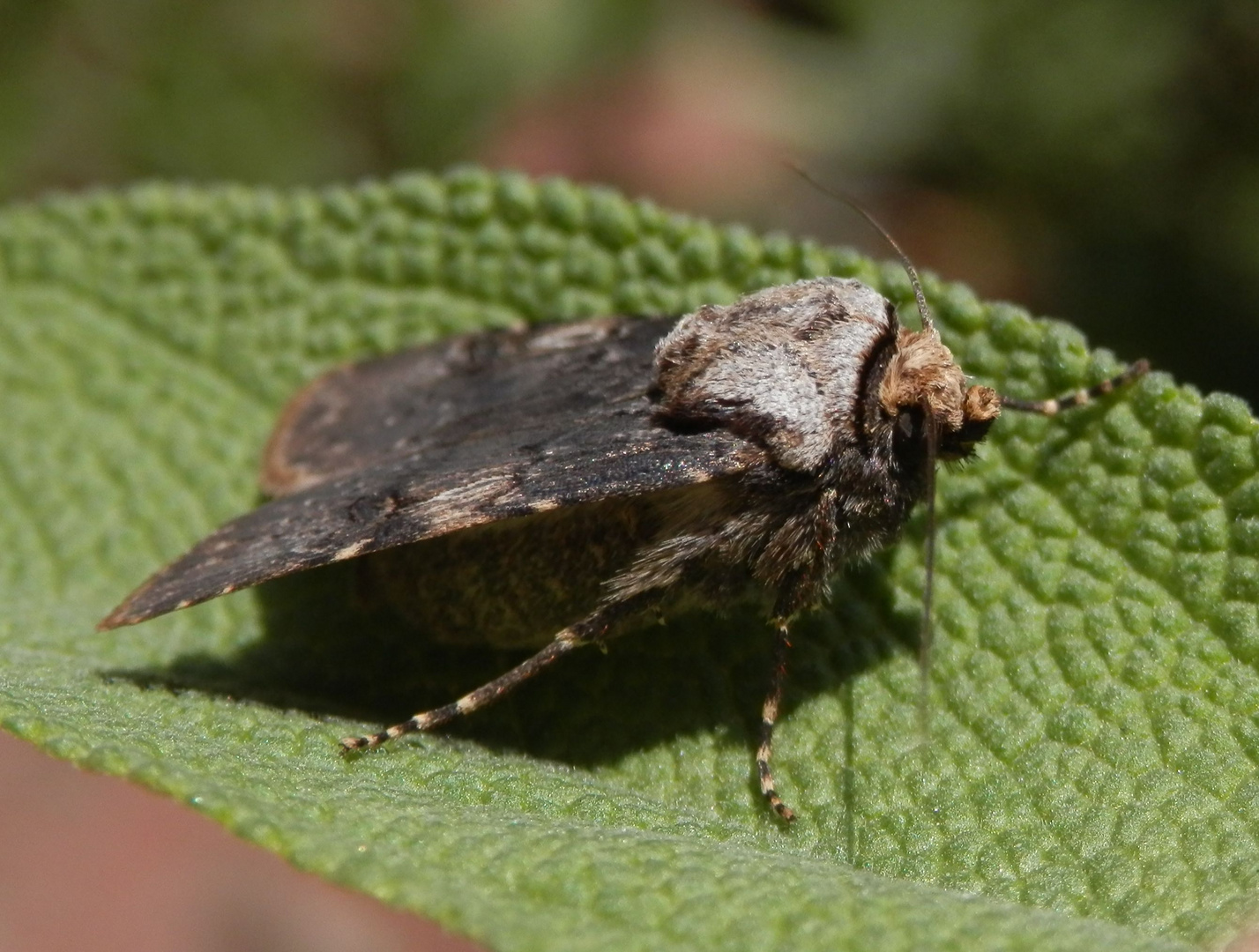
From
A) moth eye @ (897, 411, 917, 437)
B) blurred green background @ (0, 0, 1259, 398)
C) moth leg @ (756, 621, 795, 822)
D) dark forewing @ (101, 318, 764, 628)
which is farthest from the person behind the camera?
blurred green background @ (0, 0, 1259, 398)

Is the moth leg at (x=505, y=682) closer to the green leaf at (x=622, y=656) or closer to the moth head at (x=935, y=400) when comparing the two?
the green leaf at (x=622, y=656)

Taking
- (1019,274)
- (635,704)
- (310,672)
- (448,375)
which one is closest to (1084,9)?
(1019,274)

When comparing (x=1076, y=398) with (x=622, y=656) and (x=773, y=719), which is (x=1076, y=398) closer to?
(x=773, y=719)

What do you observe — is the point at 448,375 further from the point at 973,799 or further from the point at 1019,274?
the point at 1019,274

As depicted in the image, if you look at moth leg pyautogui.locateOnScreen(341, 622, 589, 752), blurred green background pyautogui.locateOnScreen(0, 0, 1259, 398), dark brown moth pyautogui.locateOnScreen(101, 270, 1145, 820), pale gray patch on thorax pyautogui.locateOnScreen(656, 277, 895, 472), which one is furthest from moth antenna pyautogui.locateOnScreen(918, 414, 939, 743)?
blurred green background pyautogui.locateOnScreen(0, 0, 1259, 398)

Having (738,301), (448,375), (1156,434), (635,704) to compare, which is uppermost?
(448,375)

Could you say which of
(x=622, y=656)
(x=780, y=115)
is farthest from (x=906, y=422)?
(x=780, y=115)

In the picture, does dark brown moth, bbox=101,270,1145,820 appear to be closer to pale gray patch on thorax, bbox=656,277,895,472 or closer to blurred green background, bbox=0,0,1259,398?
pale gray patch on thorax, bbox=656,277,895,472
